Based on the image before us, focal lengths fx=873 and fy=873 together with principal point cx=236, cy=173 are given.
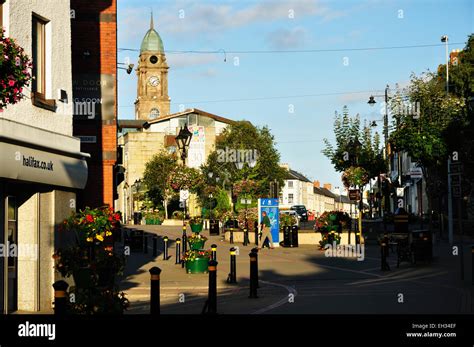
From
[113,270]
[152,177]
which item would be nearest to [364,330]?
[113,270]

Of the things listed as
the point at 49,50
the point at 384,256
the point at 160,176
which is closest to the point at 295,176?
the point at 160,176

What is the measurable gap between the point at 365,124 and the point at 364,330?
4670 centimetres

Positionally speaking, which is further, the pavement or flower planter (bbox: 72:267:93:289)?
the pavement

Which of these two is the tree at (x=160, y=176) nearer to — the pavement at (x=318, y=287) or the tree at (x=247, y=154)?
the tree at (x=247, y=154)

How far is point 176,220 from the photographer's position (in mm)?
70188

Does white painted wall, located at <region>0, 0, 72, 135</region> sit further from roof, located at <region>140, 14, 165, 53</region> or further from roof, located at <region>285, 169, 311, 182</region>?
roof, located at <region>140, 14, 165, 53</region>

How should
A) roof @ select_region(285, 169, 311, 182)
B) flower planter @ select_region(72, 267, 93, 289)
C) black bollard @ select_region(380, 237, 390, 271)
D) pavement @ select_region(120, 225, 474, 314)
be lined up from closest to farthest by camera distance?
flower planter @ select_region(72, 267, 93, 289)
pavement @ select_region(120, 225, 474, 314)
black bollard @ select_region(380, 237, 390, 271)
roof @ select_region(285, 169, 311, 182)

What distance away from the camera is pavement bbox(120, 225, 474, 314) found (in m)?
16.6

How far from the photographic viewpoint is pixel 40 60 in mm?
17156

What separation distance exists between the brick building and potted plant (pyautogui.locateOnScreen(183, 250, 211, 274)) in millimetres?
3429

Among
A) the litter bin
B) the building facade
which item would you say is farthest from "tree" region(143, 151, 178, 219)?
the building facade

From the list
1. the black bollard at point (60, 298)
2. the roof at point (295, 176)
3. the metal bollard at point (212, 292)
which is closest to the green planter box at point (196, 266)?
the metal bollard at point (212, 292)

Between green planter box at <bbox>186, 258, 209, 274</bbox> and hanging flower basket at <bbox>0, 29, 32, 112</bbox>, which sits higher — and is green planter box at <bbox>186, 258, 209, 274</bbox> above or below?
below

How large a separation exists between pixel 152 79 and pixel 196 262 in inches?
5847
